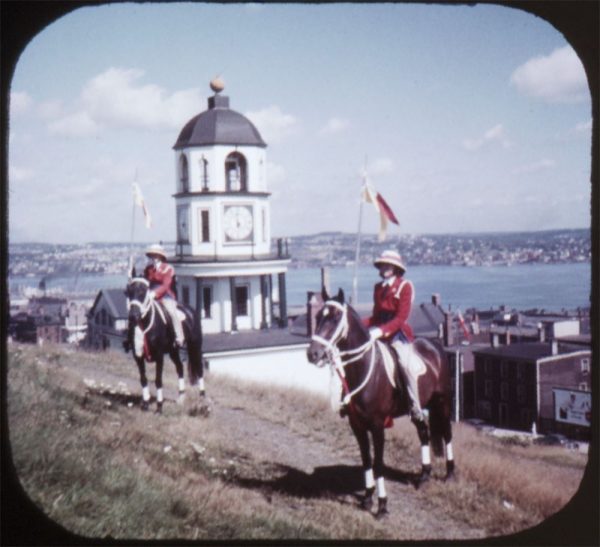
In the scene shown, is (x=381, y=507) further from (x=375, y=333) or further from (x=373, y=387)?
(x=375, y=333)

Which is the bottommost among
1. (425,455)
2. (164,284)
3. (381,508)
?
(381,508)

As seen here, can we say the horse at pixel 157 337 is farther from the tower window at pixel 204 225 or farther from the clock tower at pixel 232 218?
the tower window at pixel 204 225

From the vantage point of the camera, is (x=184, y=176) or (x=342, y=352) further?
(x=184, y=176)

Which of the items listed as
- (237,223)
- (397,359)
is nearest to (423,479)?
(397,359)

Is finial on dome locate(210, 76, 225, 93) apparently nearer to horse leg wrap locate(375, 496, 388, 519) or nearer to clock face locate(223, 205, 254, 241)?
clock face locate(223, 205, 254, 241)

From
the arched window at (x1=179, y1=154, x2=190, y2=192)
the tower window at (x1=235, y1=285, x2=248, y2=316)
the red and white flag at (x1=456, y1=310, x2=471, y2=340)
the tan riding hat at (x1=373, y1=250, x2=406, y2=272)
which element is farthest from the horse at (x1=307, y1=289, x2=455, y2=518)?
the arched window at (x1=179, y1=154, x2=190, y2=192)

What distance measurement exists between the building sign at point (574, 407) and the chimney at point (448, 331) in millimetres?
608

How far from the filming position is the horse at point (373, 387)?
3.89m

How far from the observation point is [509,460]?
4.38m

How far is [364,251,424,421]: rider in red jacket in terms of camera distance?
162 inches

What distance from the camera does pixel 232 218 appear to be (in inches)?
183

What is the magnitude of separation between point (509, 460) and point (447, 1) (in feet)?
8.14

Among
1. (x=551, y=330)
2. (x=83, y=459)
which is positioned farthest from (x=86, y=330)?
(x=551, y=330)

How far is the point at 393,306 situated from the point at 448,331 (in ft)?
1.65
